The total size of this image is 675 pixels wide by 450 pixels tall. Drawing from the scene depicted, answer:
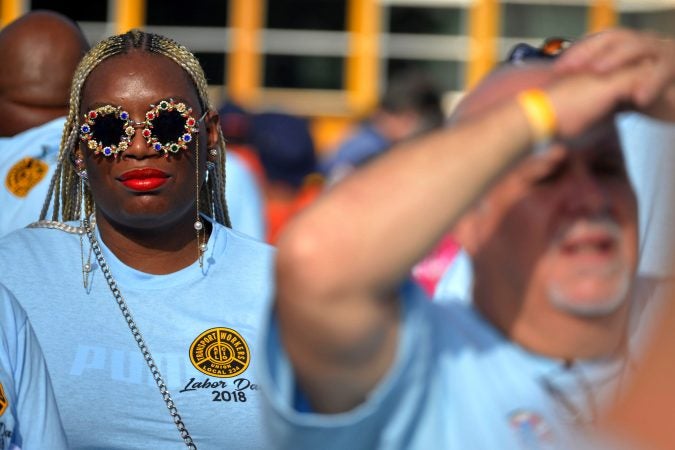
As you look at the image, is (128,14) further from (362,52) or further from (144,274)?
(144,274)

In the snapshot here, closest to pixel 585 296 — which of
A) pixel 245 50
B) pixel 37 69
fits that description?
pixel 37 69

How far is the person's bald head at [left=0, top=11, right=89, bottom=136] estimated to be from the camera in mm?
5137

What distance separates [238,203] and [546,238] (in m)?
3.23

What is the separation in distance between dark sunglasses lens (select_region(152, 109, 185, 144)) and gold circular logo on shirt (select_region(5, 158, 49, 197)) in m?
1.10

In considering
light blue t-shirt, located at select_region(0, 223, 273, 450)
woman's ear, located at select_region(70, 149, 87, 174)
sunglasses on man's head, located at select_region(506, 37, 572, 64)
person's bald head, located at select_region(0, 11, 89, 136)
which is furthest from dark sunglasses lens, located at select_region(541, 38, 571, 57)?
person's bald head, located at select_region(0, 11, 89, 136)

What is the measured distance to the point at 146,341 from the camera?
3791 millimetres

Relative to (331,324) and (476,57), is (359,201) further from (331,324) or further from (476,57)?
(476,57)

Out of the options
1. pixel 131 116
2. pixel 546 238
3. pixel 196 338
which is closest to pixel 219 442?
pixel 196 338

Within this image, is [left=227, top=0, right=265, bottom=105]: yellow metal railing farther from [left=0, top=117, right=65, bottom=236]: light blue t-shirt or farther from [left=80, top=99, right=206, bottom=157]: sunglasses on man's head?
[left=80, top=99, right=206, bottom=157]: sunglasses on man's head

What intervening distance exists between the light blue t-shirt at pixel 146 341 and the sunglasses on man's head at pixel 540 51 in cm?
110

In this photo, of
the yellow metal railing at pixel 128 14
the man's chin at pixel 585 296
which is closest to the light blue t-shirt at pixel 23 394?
the man's chin at pixel 585 296

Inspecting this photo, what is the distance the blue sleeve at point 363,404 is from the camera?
2.25 m

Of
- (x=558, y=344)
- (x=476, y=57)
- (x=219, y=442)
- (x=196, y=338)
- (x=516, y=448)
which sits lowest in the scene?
(x=476, y=57)

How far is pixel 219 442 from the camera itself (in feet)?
12.3
